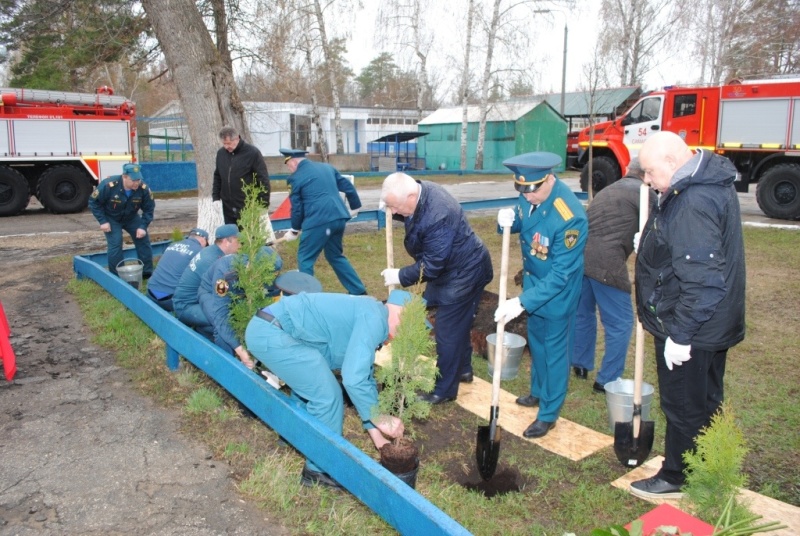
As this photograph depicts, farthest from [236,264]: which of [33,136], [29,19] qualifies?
[33,136]

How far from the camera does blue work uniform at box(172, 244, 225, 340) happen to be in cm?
531

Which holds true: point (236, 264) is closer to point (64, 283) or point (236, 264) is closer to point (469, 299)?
point (469, 299)

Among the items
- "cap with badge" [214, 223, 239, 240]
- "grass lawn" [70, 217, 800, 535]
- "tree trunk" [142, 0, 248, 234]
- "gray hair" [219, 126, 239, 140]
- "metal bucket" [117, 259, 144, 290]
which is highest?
"tree trunk" [142, 0, 248, 234]

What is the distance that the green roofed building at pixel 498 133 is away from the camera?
29531 millimetres

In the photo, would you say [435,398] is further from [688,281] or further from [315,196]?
[315,196]

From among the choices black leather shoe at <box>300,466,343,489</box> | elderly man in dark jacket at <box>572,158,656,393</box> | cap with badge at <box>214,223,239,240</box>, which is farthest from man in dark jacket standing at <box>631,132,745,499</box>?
cap with badge at <box>214,223,239,240</box>

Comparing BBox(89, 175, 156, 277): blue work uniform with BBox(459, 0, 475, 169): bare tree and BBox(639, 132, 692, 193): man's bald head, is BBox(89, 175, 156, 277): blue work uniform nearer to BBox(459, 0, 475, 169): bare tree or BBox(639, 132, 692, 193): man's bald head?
BBox(639, 132, 692, 193): man's bald head

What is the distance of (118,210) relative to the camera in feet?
26.1

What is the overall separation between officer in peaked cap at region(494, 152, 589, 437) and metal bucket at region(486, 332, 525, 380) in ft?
2.38

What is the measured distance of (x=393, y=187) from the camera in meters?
4.34

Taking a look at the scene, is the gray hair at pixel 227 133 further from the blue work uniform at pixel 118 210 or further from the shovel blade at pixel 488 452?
the shovel blade at pixel 488 452

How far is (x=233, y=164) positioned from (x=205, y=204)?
2.22 m

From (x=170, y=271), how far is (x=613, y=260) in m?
4.21

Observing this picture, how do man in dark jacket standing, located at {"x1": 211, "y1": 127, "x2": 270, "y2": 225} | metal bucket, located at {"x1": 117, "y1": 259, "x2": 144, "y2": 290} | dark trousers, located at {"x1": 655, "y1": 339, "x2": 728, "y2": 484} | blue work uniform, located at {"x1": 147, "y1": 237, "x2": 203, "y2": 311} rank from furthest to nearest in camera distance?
1. metal bucket, located at {"x1": 117, "y1": 259, "x2": 144, "y2": 290}
2. man in dark jacket standing, located at {"x1": 211, "y1": 127, "x2": 270, "y2": 225}
3. blue work uniform, located at {"x1": 147, "y1": 237, "x2": 203, "y2": 311}
4. dark trousers, located at {"x1": 655, "y1": 339, "x2": 728, "y2": 484}
